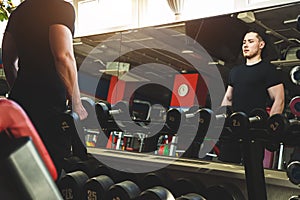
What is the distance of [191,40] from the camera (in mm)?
2359

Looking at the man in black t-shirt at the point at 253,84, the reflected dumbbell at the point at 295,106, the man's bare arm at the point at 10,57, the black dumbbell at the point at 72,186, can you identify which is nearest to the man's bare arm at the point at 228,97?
the man in black t-shirt at the point at 253,84

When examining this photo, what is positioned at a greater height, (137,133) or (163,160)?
(137,133)

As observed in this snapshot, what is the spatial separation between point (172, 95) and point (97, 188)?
0.78 meters

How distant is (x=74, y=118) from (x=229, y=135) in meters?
0.76

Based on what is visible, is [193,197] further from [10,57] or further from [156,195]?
[10,57]

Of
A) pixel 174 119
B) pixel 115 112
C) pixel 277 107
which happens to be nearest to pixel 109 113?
pixel 115 112

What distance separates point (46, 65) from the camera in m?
1.68

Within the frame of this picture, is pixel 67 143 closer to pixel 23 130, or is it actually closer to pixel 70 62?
pixel 70 62

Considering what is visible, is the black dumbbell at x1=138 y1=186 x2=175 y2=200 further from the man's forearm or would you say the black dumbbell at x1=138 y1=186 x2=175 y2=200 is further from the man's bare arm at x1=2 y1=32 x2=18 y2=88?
the man's bare arm at x1=2 y1=32 x2=18 y2=88

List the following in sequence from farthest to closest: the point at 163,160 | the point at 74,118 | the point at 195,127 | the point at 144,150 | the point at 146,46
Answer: the point at 146,46 < the point at 144,150 < the point at 163,160 < the point at 195,127 < the point at 74,118

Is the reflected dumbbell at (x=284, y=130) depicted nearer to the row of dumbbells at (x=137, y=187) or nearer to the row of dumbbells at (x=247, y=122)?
the row of dumbbells at (x=247, y=122)

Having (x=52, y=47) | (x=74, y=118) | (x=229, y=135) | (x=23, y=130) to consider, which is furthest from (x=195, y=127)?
(x=23, y=130)

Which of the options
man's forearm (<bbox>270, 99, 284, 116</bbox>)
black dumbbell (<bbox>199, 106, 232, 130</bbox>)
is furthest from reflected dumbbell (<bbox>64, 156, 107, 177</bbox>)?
man's forearm (<bbox>270, 99, 284, 116</bbox>)

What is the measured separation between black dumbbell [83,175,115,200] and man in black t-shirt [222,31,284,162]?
77 cm
